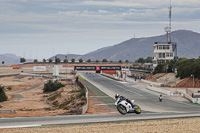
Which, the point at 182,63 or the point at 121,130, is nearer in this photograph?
the point at 121,130

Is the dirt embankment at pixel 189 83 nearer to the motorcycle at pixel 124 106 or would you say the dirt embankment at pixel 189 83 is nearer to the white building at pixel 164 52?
the white building at pixel 164 52

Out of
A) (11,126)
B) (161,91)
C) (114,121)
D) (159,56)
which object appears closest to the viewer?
(11,126)

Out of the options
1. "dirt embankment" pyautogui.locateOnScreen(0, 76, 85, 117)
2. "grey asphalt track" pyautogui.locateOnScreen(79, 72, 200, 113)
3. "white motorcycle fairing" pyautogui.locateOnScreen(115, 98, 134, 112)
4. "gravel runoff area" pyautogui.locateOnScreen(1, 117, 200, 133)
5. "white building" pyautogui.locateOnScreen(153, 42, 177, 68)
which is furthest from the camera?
"white building" pyautogui.locateOnScreen(153, 42, 177, 68)

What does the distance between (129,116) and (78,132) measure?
7.28 metres

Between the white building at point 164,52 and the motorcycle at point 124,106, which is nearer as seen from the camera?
the motorcycle at point 124,106

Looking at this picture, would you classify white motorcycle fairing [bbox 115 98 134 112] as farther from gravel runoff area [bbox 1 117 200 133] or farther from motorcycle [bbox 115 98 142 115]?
gravel runoff area [bbox 1 117 200 133]

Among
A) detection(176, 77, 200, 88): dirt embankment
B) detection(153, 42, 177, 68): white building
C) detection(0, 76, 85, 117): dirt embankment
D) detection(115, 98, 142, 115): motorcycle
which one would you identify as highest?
detection(153, 42, 177, 68): white building

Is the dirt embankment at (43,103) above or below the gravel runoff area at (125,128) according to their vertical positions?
below

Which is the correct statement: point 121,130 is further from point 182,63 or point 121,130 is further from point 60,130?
point 182,63

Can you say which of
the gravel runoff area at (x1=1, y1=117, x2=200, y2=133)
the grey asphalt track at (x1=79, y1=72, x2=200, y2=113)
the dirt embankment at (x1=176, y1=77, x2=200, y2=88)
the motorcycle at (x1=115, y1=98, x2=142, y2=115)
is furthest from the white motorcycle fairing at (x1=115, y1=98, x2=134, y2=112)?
the dirt embankment at (x1=176, y1=77, x2=200, y2=88)

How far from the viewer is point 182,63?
95.7m

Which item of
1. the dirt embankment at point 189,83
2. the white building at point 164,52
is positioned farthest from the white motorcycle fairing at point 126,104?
the white building at point 164,52

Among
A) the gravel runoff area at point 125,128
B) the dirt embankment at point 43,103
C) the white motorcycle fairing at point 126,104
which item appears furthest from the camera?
the dirt embankment at point 43,103

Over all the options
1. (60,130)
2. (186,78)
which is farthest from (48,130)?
(186,78)
